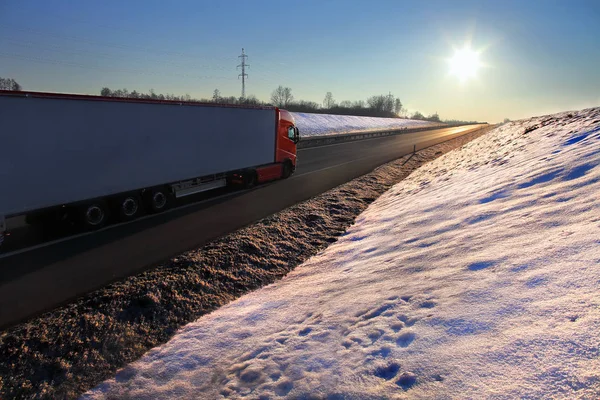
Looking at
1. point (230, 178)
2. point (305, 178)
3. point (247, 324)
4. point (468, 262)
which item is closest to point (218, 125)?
point (230, 178)

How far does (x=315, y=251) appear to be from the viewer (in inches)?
291

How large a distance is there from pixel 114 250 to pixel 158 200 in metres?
3.10

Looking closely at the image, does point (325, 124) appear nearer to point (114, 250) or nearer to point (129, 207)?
point (129, 207)

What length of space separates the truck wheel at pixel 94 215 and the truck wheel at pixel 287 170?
843 cm

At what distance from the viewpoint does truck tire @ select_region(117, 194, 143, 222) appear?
9.31m

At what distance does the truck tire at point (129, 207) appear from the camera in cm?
931

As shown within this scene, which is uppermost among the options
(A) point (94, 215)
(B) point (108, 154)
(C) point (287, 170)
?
(B) point (108, 154)

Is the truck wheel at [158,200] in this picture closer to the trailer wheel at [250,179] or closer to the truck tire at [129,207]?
the truck tire at [129,207]

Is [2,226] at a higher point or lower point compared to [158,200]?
higher

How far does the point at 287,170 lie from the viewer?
16422 millimetres

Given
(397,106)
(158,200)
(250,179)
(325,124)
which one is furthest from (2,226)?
(397,106)

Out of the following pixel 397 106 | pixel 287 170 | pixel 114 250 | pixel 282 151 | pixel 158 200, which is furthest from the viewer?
pixel 397 106

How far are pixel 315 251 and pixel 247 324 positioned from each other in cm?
308

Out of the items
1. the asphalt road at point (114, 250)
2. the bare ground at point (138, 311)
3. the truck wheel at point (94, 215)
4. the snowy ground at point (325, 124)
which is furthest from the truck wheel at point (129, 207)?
the snowy ground at point (325, 124)
